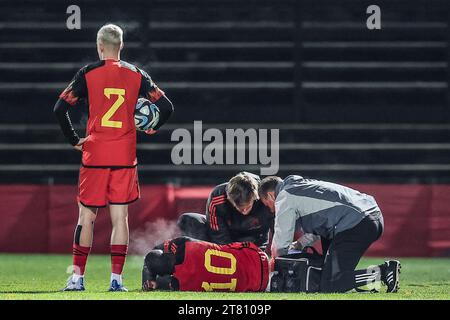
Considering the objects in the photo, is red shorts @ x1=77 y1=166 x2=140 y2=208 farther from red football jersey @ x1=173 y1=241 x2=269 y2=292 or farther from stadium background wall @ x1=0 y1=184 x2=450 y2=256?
stadium background wall @ x1=0 y1=184 x2=450 y2=256

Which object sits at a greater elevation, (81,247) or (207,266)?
(81,247)

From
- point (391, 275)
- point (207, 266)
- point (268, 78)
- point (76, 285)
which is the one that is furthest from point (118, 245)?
point (268, 78)

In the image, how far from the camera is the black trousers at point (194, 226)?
1054 cm

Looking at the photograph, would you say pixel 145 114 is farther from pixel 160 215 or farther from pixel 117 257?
pixel 160 215

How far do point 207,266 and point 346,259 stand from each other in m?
1.12

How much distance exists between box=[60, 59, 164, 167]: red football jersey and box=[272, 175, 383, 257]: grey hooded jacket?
4.13 ft

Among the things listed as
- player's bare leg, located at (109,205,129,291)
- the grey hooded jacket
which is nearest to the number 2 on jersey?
player's bare leg, located at (109,205,129,291)

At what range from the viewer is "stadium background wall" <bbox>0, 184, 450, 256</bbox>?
14422 millimetres

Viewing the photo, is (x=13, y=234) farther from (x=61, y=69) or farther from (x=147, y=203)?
(x=61, y=69)

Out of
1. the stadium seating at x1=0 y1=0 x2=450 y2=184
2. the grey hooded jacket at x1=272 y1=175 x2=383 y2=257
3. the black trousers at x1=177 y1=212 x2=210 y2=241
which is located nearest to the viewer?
the grey hooded jacket at x1=272 y1=175 x2=383 y2=257

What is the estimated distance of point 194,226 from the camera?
10703 mm

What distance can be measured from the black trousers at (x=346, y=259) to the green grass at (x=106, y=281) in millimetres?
208

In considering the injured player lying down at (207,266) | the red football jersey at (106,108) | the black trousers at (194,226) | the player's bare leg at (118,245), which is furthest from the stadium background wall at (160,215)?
the red football jersey at (106,108)

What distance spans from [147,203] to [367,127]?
4.79 meters
